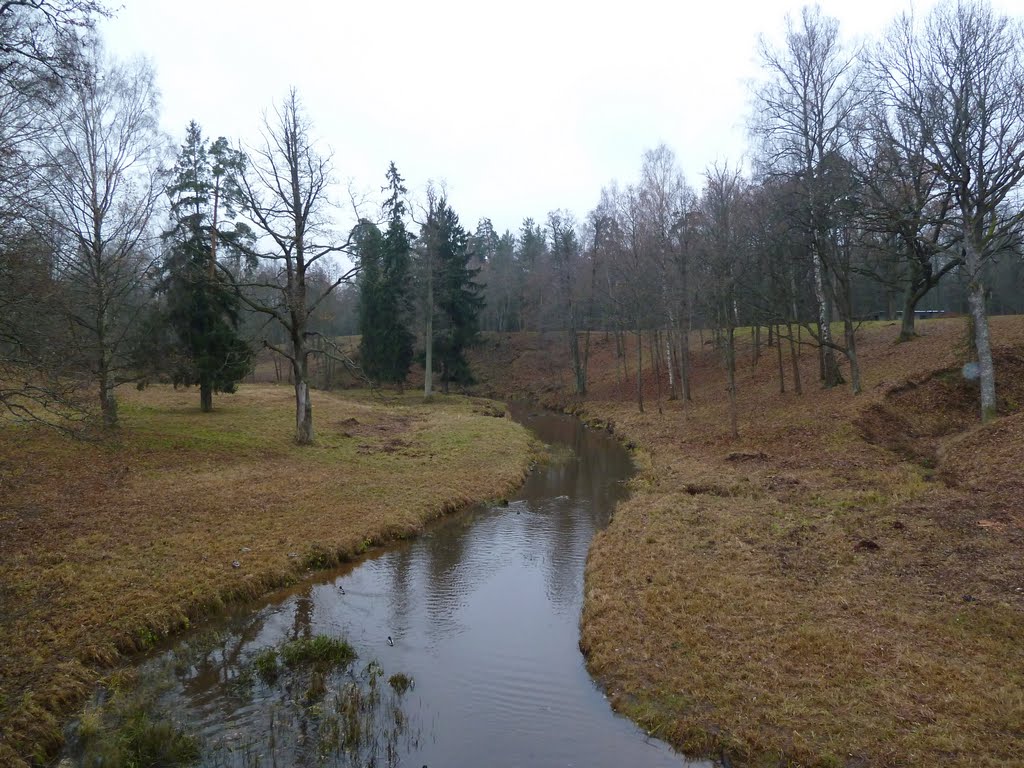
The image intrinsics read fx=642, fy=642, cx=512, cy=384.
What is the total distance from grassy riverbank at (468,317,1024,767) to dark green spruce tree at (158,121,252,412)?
16.2 metres

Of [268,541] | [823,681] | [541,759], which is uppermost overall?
[268,541]

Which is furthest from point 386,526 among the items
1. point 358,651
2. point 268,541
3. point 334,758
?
point 334,758

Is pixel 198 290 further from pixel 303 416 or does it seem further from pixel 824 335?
pixel 824 335

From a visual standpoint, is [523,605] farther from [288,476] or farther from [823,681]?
[288,476]

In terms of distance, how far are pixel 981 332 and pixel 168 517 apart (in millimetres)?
18694

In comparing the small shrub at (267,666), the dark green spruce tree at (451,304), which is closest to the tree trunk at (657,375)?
the dark green spruce tree at (451,304)

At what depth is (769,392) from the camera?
27312 millimetres

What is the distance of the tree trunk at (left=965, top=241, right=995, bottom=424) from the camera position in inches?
608

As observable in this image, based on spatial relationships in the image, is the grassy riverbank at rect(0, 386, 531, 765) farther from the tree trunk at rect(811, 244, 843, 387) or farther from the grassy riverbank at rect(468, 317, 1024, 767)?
the tree trunk at rect(811, 244, 843, 387)

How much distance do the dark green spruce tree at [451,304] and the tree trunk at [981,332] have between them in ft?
91.7

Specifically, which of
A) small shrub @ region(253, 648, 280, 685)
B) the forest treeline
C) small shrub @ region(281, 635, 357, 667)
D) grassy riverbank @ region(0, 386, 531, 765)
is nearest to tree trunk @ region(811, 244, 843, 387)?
the forest treeline

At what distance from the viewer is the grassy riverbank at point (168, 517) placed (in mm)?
7855

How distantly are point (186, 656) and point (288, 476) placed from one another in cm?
820

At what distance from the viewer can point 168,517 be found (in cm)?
1229
